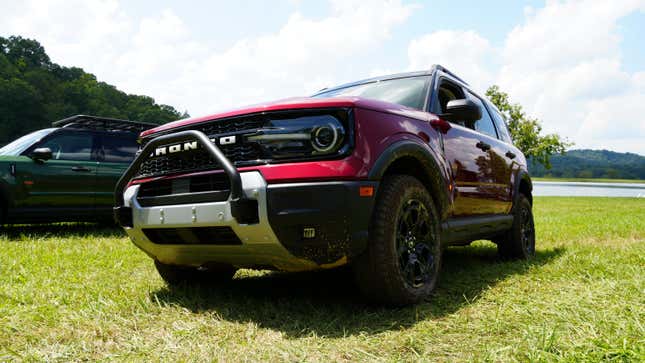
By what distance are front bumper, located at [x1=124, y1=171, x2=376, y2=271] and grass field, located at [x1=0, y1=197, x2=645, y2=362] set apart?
375 millimetres

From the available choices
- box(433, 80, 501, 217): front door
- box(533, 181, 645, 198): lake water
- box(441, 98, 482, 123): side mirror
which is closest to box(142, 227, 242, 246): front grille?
box(433, 80, 501, 217): front door

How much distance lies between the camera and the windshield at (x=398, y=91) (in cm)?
354

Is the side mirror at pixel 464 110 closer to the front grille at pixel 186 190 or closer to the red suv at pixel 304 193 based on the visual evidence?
the red suv at pixel 304 193

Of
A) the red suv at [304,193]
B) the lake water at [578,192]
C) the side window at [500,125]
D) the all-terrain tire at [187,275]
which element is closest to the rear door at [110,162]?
the all-terrain tire at [187,275]

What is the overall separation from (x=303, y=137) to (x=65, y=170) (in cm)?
569

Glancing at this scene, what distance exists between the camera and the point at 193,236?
2.63 meters

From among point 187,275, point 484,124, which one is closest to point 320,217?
point 187,275

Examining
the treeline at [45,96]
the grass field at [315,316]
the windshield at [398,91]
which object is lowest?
the grass field at [315,316]

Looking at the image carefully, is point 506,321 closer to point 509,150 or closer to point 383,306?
point 383,306

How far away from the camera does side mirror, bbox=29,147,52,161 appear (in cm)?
654

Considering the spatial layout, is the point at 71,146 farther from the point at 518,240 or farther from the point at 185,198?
the point at 518,240

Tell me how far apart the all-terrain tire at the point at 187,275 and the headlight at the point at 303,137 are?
1189 mm

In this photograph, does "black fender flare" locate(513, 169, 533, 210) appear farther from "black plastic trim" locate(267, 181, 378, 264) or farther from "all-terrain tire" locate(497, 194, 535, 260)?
"black plastic trim" locate(267, 181, 378, 264)

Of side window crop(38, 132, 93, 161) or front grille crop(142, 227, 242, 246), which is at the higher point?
side window crop(38, 132, 93, 161)
